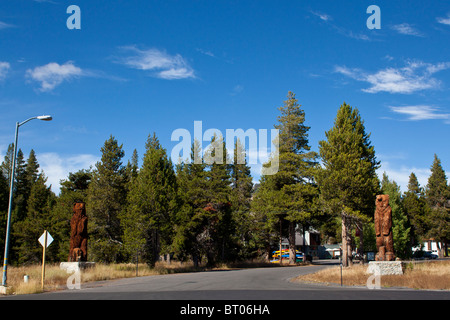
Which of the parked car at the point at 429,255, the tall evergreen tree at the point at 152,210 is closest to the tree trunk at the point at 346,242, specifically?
the tall evergreen tree at the point at 152,210

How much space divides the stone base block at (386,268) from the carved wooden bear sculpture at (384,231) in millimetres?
745

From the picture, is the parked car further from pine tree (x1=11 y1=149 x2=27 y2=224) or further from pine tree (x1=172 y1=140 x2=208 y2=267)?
pine tree (x1=11 y1=149 x2=27 y2=224)

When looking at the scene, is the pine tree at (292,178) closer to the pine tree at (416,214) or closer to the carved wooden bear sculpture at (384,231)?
the carved wooden bear sculpture at (384,231)

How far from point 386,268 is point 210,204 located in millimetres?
25004

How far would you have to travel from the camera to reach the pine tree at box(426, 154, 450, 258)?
71.9 metres

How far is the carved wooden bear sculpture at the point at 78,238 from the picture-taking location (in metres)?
28.5

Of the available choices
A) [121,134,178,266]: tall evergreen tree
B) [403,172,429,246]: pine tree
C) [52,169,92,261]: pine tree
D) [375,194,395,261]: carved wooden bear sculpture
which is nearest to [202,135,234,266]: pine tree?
[121,134,178,266]: tall evergreen tree

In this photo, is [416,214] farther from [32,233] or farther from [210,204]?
[32,233]

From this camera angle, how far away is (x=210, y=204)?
4731 centimetres

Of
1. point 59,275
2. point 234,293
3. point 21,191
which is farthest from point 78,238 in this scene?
point 21,191

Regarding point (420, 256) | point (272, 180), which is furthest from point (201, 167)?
point (420, 256)
